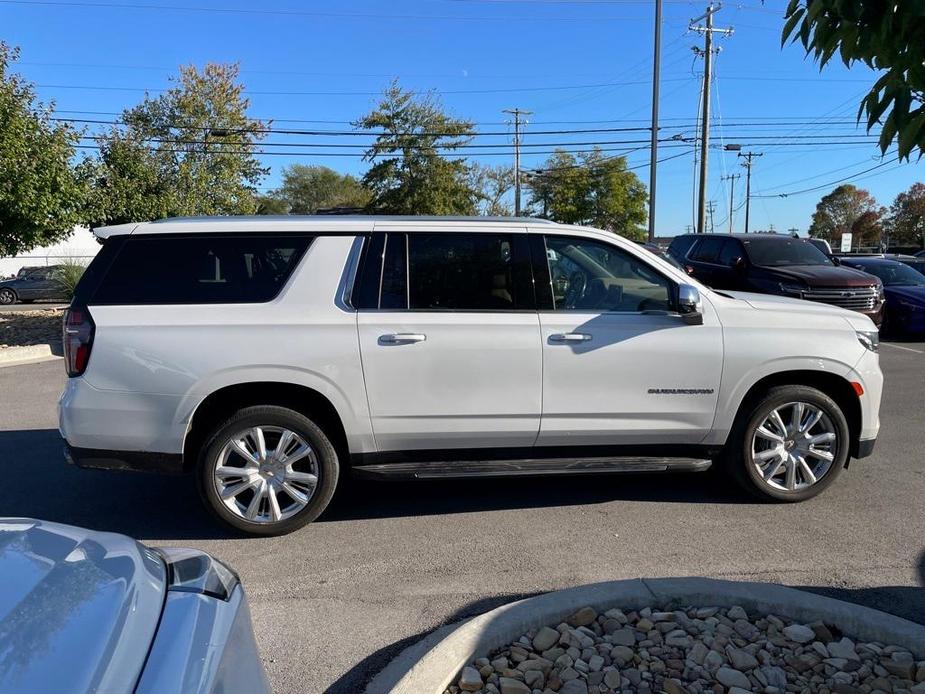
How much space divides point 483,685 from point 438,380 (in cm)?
198

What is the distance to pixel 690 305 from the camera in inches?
181

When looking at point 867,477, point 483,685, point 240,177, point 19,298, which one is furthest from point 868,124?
point 19,298

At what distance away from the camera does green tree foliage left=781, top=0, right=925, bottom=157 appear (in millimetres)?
2167

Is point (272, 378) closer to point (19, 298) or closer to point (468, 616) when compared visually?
point (468, 616)

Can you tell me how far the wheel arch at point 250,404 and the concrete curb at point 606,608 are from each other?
174cm

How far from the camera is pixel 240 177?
81.7ft

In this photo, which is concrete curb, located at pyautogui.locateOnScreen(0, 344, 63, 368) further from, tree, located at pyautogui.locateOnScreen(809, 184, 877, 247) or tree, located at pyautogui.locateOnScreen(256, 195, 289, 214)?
tree, located at pyautogui.locateOnScreen(809, 184, 877, 247)

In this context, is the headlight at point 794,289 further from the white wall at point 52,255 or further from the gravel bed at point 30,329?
the white wall at point 52,255

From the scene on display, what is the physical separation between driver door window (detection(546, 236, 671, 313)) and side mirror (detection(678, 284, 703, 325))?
0.11 meters

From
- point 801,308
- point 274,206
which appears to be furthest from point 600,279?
point 274,206

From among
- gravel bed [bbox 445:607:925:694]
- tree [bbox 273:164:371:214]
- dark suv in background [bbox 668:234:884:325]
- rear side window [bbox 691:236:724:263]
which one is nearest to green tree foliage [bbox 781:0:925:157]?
gravel bed [bbox 445:607:925:694]

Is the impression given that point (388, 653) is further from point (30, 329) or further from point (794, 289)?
point (30, 329)

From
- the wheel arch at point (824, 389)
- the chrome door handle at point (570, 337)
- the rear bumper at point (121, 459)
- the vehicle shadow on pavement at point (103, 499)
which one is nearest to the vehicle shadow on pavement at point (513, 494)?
the wheel arch at point (824, 389)

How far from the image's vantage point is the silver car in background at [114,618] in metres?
1.48
